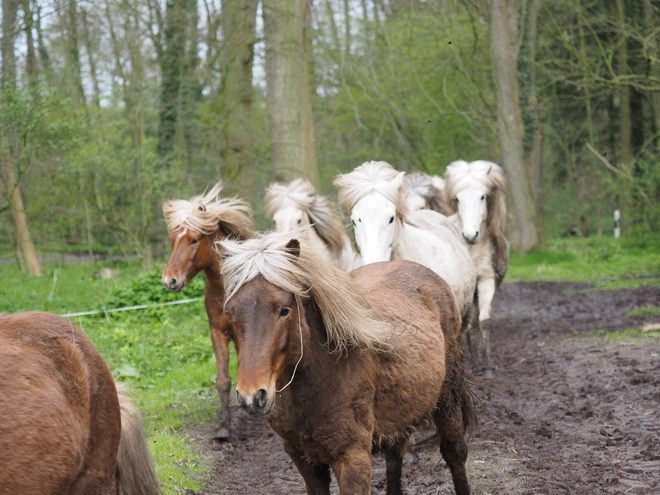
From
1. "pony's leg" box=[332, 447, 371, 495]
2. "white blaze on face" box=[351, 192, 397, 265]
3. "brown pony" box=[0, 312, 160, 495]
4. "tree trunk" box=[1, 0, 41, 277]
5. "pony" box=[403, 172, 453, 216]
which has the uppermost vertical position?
"tree trunk" box=[1, 0, 41, 277]

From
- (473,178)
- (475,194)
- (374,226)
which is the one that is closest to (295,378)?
(374,226)

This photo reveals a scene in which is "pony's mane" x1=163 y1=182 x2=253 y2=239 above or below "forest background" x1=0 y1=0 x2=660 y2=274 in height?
below

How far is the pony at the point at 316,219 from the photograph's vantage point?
7.41 meters

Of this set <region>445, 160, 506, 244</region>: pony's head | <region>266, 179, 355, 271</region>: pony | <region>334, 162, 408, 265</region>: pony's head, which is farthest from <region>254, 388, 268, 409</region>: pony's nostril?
<region>445, 160, 506, 244</region>: pony's head

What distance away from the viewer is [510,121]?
55.5ft

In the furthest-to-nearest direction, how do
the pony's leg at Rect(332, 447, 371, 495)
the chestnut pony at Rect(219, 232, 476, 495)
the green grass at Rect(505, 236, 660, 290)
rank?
the green grass at Rect(505, 236, 660, 290) < the pony's leg at Rect(332, 447, 371, 495) < the chestnut pony at Rect(219, 232, 476, 495)

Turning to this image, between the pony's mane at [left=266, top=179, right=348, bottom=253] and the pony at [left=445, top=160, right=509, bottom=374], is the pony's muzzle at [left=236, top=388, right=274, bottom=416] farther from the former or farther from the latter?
the pony at [left=445, top=160, right=509, bottom=374]

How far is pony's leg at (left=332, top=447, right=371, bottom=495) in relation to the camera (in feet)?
10.2

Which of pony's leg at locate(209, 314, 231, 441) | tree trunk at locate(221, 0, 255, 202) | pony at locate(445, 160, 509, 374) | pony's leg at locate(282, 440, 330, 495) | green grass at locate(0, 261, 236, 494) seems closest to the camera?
pony's leg at locate(282, 440, 330, 495)

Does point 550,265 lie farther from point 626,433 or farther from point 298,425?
point 298,425

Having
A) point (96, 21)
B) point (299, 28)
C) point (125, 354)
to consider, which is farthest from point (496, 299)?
point (96, 21)

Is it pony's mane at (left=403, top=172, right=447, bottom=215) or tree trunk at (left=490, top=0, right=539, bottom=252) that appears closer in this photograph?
pony's mane at (left=403, top=172, right=447, bottom=215)

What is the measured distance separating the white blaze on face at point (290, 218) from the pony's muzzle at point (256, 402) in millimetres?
4656

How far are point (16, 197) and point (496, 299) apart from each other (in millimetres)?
9307
